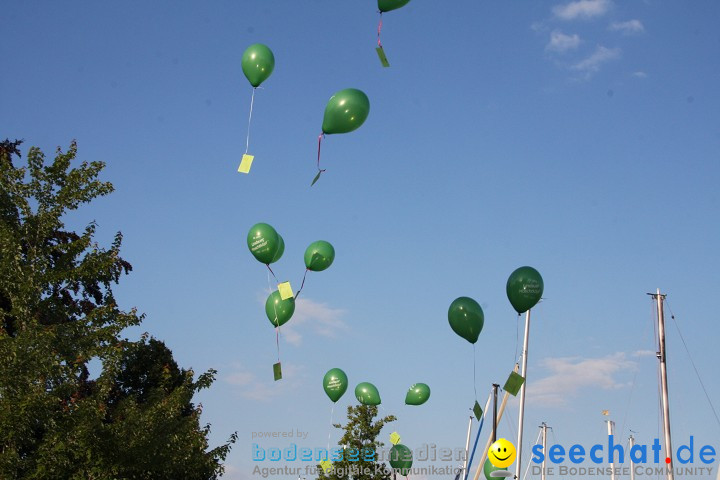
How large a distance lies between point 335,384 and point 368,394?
10.4 feet

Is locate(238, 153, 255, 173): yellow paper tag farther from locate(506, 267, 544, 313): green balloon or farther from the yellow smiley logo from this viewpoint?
the yellow smiley logo

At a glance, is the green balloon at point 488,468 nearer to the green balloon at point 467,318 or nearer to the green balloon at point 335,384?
the green balloon at point 335,384

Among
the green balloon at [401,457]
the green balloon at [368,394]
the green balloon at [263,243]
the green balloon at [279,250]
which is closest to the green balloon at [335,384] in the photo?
the green balloon at [368,394]

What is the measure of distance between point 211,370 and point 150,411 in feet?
10.2

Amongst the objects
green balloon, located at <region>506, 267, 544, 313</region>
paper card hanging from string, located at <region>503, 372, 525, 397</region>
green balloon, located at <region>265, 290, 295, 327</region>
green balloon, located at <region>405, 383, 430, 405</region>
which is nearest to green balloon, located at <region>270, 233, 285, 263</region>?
green balloon, located at <region>265, 290, 295, 327</region>

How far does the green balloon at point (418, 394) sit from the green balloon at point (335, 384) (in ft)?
8.45

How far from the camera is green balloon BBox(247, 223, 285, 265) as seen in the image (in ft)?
47.2

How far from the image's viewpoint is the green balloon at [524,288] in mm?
14805

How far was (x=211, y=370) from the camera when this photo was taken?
57.8 ft

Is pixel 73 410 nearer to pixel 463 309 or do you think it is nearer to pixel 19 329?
pixel 19 329

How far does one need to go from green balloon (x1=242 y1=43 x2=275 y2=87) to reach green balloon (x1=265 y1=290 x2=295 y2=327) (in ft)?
14.5

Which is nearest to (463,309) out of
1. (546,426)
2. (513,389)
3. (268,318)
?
(513,389)

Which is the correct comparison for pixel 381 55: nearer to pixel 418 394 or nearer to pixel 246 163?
pixel 246 163

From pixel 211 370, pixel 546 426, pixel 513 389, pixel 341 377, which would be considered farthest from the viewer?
pixel 546 426
